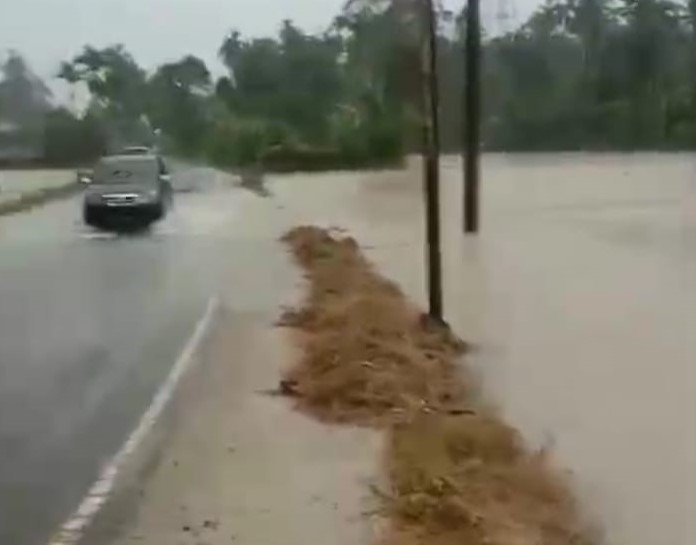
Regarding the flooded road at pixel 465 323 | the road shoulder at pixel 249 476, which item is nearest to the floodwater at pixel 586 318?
the flooded road at pixel 465 323

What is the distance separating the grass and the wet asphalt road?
32.6 ft

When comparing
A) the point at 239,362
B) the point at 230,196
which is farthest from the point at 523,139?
the point at 239,362

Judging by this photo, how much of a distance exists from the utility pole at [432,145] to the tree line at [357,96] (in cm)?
3842

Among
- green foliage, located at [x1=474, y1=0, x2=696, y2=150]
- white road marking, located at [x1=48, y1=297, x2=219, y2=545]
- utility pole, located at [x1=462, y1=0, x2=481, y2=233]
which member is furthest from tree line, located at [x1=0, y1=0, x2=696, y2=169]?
white road marking, located at [x1=48, y1=297, x2=219, y2=545]

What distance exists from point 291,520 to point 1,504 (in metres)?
1.57

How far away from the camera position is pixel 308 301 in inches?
706

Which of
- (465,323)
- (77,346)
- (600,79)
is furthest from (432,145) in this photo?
(600,79)

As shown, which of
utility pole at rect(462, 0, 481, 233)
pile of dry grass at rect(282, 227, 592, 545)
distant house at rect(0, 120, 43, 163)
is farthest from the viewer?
distant house at rect(0, 120, 43, 163)

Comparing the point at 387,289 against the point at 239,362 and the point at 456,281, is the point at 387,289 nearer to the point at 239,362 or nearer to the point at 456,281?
the point at 456,281

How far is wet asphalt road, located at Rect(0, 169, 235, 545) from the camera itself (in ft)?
29.8

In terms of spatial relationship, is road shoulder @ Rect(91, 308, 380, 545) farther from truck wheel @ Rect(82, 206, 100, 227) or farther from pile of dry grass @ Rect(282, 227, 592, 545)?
truck wheel @ Rect(82, 206, 100, 227)

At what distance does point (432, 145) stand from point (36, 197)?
3099 centimetres

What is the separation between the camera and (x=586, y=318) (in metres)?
17.1

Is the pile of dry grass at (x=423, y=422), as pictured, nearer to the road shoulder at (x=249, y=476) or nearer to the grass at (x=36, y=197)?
the road shoulder at (x=249, y=476)
